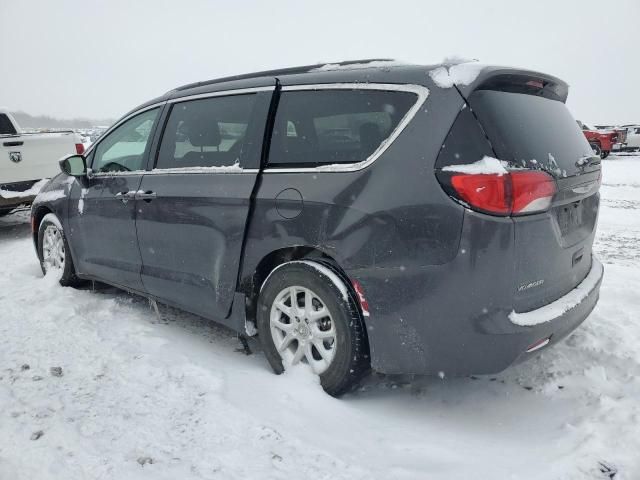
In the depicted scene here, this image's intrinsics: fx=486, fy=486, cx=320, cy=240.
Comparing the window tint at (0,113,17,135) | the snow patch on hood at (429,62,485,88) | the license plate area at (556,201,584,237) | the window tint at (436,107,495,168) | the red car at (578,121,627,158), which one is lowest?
the red car at (578,121,627,158)

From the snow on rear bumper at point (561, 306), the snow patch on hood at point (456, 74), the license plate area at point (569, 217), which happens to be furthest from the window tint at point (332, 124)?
the snow on rear bumper at point (561, 306)

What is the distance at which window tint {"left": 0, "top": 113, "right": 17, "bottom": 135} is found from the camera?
870 centimetres

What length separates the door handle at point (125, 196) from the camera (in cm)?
369

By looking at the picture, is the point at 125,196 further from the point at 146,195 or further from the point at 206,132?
the point at 206,132

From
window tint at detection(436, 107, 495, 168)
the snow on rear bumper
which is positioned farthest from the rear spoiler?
the snow on rear bumper

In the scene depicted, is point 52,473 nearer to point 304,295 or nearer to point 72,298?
point 304,295

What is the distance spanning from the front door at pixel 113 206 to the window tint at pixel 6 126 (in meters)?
5.61

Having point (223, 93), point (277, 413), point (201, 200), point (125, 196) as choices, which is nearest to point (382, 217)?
point (277, 413)

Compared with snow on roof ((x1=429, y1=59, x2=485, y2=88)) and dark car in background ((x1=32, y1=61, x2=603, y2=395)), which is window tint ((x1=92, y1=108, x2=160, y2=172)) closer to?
dark car in background ((x1=32, y1=61, x2=603, y2=395))

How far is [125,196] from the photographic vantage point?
3750 mm

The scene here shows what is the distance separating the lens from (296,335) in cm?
279

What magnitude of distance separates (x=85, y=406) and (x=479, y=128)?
2.43m

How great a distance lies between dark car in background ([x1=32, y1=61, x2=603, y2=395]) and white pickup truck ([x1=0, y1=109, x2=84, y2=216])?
15.7 ft

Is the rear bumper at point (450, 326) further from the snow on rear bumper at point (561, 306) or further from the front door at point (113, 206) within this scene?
the front door at point (113, 206)
